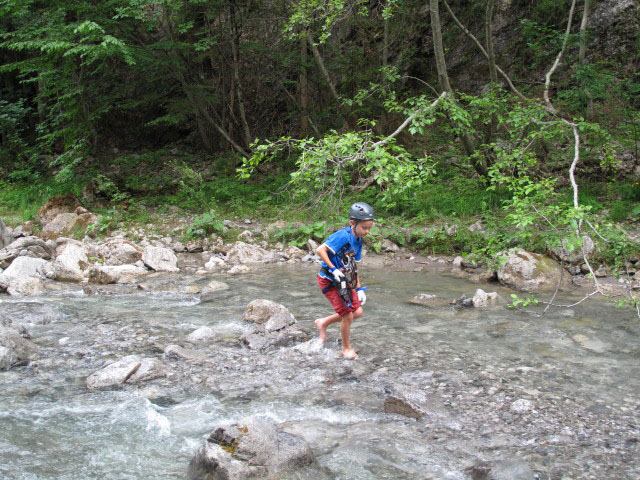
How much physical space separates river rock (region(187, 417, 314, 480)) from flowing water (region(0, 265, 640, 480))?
11 cm

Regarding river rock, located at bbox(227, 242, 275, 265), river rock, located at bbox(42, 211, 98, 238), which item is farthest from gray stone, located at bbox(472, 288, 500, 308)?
river rock, located at bbox(42, 211, 98, 238)

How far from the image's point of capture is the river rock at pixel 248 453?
3.19 meters

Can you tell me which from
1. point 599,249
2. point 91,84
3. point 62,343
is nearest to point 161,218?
point 91,84

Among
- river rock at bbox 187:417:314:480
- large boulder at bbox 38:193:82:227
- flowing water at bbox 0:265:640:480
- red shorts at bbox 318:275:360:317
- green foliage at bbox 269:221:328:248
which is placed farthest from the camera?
large boulder at bbox 38:193:82:227

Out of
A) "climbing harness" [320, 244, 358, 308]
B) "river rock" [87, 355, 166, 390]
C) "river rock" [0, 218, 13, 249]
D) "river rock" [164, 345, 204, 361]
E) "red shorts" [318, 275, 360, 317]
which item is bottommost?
"river rock" [164, 345, 204, 361]

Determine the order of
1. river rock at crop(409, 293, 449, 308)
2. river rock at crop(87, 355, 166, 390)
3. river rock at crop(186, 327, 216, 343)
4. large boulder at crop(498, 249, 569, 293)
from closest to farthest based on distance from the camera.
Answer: river rock at crop(87, 355, 166, 390) < river rock at crop(186, 327, 216, 343) < river rock at crop(409, 293, 449, 308) < large boulder at crop(498, 249, 569, 293)

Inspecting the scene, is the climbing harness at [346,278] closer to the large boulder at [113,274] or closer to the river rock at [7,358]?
the river rock at [7,358]

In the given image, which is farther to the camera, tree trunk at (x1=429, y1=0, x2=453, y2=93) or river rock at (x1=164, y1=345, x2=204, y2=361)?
tree trunk at (x1=429, y1=0, x2=453, y2=93)

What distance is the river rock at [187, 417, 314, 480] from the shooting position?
10.5 feet

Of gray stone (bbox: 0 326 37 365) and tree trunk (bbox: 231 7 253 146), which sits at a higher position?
tree trunk (bbox: 231 7 253 146)

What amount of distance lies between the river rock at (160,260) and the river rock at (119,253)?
0.23 meters

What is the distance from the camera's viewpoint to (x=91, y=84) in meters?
17.1

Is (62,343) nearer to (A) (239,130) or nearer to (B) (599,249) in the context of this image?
(B) (599,249)

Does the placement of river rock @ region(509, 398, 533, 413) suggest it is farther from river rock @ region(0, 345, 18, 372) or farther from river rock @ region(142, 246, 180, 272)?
river rock @ region(142, 246, 180, 272)
